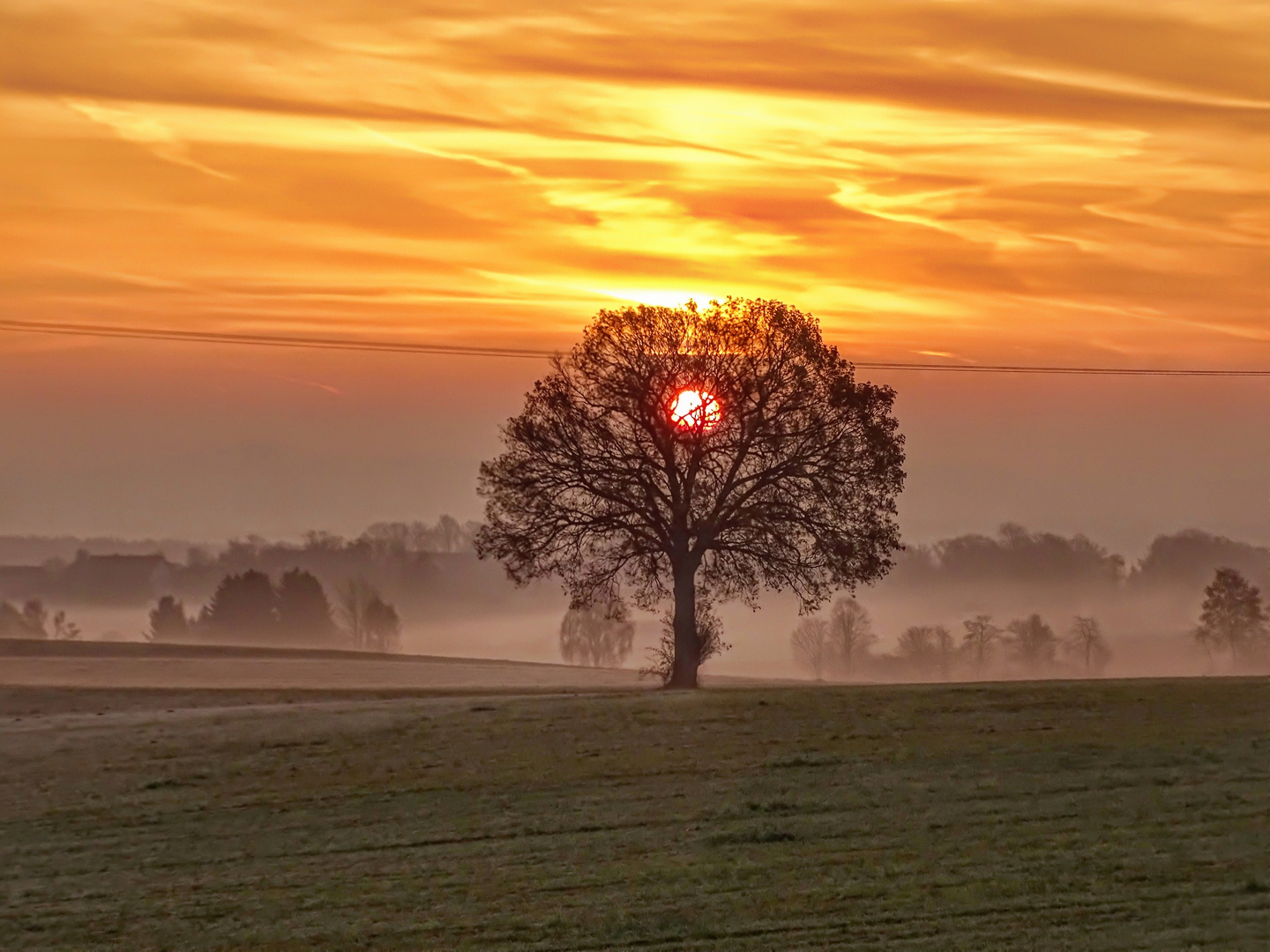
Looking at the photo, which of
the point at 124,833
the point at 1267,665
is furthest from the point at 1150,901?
the point at 1267,665

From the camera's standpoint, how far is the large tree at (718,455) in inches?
1606

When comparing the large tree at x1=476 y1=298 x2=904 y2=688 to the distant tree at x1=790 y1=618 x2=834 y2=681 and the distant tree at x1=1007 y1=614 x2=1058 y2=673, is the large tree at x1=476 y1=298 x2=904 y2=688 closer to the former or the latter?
the distant tree at x1=1007 y1=614 x2=1058 y2=673

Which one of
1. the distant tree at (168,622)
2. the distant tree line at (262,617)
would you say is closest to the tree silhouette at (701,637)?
the distant tree line at (262,617)

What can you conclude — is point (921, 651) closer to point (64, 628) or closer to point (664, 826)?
point (64, 628)

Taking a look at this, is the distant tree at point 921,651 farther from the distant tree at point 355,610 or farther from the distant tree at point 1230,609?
the distant tree at point 355,610

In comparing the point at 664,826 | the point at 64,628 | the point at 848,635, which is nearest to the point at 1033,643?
the point at 848,635

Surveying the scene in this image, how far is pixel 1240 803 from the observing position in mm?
21688

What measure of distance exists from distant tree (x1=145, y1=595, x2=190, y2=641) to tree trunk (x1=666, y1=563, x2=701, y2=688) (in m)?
99.0

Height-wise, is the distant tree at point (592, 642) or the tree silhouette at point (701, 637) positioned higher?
the tree silhouette at point (701, 637)

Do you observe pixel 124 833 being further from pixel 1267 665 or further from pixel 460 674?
pixel 1267 665

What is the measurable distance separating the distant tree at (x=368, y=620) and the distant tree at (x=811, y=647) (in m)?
47.8

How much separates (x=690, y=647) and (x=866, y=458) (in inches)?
284

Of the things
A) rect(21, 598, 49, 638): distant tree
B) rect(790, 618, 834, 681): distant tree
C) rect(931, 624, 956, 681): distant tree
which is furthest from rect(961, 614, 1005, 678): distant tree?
rect(21, 598, 49, 638): distant tree

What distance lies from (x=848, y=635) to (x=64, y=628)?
3790 inches
